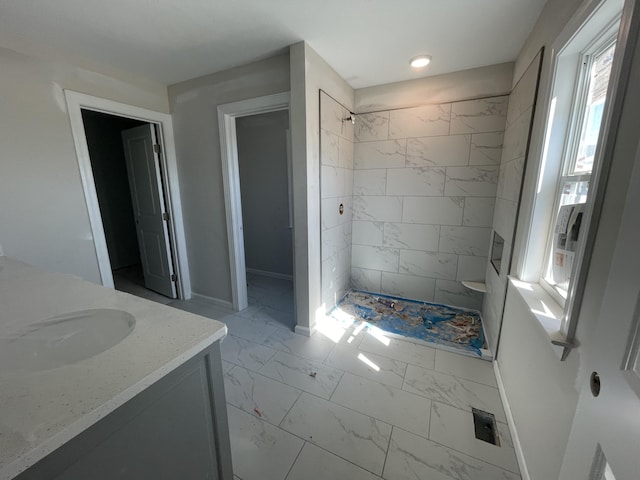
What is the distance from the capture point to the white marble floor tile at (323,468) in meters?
1.29

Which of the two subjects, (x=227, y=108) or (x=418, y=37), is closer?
(x=418, y=37)

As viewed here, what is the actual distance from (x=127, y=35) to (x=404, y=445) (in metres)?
3.19

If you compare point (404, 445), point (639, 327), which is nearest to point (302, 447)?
point (404, 445)

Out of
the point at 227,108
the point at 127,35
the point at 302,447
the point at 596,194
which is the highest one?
the point at 127,35

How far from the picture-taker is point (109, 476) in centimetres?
66

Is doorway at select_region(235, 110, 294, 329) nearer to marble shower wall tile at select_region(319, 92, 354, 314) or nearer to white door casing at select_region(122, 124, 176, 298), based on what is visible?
marble shower wall tile at select_region(319, 92, 354, 314)

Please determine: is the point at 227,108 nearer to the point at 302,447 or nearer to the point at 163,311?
the point at 163,311

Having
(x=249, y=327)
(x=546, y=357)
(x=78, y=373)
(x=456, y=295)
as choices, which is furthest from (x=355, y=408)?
(x=456, y=295)

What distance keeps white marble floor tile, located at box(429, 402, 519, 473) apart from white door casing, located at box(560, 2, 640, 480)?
0.82m

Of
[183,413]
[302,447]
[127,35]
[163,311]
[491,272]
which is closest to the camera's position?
[183,413]

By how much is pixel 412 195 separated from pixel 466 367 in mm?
1706

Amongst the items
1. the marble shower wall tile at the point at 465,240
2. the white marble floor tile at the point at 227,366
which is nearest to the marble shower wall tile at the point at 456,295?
the marble shower wall tile at the point at 465,240

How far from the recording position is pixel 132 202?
3.28 metres

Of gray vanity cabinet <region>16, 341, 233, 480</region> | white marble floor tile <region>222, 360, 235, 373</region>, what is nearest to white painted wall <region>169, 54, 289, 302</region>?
white marble floor tile <region>222, 360, 235, 373</region>
